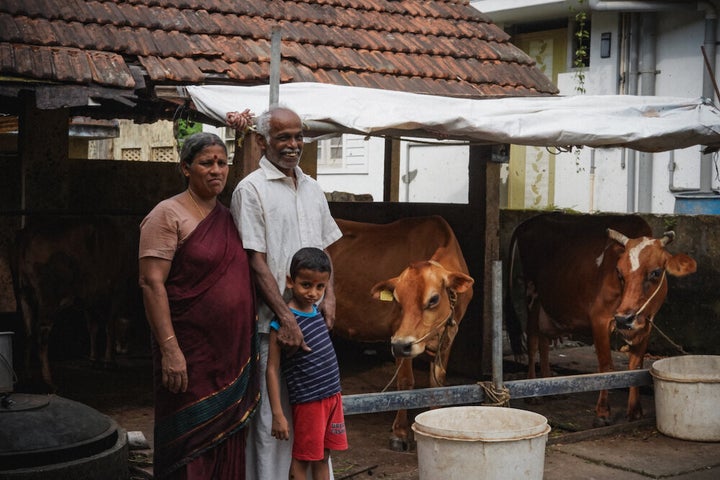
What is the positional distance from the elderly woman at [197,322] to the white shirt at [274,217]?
0.16 meters

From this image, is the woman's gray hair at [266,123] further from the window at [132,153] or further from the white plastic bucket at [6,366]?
the window at [132,153]

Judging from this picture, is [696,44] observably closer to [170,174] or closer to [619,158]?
[619,158]

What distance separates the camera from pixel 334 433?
184 inches

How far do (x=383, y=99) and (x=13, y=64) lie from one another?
2.85m

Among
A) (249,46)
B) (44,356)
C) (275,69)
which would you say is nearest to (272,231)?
(275,69)

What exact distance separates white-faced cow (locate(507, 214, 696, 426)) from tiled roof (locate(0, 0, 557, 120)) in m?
1.46

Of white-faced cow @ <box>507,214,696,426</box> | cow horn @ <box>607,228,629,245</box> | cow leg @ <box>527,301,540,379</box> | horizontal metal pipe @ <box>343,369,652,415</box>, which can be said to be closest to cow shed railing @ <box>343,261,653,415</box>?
horizontal metal pipe @ <box>343,369,652,415</box>

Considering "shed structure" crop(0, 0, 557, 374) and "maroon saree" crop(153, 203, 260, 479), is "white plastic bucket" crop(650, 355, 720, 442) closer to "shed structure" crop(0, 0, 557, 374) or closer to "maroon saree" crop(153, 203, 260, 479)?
"shed structure" crop(0, 0, 557, 374)

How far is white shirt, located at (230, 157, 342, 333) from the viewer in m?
4.61

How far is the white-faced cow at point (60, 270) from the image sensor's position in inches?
333

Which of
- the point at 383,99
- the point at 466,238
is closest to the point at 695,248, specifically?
the point at 466,238

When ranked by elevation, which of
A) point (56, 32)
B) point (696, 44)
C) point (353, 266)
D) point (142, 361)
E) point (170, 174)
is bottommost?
point (142, 361)

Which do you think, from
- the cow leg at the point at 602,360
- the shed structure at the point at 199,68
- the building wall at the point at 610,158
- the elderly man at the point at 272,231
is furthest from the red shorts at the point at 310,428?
the building wall at the point at 610,158

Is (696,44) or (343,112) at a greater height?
(696,44)
